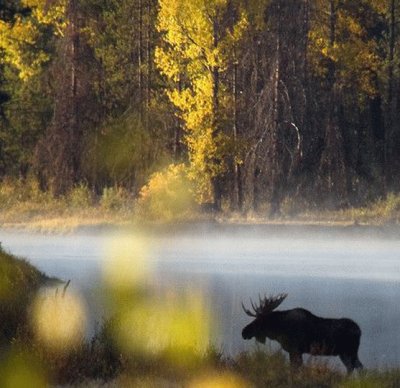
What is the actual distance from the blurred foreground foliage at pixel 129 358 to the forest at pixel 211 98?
20104 millimetres

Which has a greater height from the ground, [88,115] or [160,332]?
[88,115]

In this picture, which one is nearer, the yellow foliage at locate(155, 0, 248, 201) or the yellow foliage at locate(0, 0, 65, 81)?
the yellow foliage at locate(155, 0, 248, 201)

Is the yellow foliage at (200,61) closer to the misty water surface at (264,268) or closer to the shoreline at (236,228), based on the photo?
the shoreline at (236,228)

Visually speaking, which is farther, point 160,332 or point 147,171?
point 147,171

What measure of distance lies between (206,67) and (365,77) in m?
4.77

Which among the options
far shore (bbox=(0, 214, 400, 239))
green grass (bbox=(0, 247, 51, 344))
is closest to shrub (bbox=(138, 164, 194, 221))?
far shore (bbox=(0, 214, 400, 239))

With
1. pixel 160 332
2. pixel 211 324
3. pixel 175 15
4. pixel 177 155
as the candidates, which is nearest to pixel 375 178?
pixel 177 155

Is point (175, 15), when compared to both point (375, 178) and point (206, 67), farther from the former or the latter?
point (375, 178)

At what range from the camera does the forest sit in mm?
36656

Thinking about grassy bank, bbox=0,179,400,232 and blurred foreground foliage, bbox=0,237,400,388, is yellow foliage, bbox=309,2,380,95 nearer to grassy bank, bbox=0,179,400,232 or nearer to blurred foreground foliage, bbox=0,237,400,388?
grassy bank, bbox=0,179,400,232

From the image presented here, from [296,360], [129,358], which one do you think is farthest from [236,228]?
[296,360]

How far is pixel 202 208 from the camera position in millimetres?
37375

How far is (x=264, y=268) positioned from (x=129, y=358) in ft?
50.4

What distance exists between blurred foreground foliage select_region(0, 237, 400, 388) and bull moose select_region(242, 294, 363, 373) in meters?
0.17
